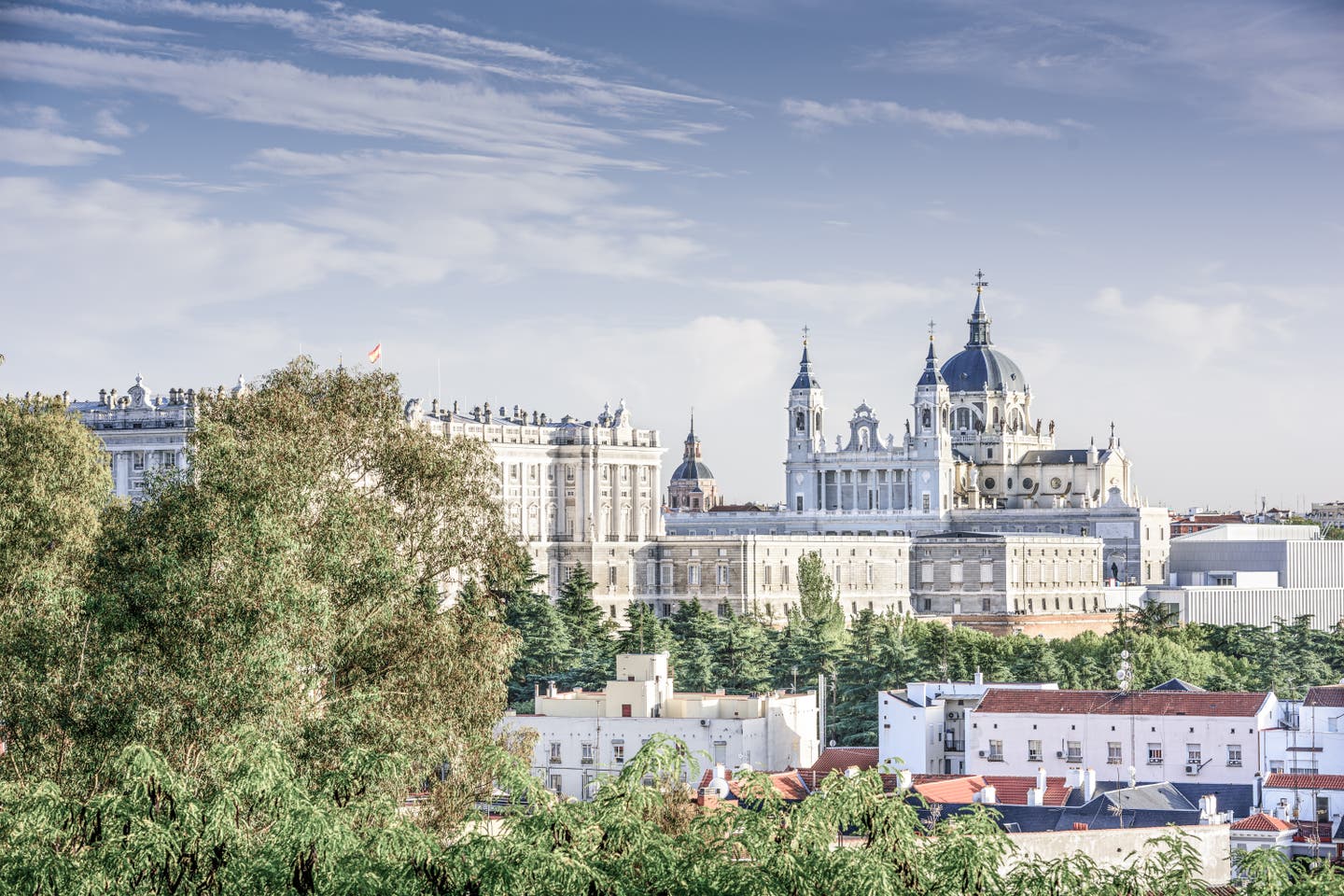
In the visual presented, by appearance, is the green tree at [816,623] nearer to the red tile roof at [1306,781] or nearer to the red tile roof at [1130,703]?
the red tile roof at [1130,703]

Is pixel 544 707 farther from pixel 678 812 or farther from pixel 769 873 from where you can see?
pixel 769 873

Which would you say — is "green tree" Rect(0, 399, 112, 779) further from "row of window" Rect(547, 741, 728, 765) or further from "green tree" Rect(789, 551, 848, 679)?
"green tree" Rect(789, 551, 848, 679)

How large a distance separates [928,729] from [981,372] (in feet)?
339

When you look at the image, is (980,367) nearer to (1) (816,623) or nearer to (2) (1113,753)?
(1) (816,623)

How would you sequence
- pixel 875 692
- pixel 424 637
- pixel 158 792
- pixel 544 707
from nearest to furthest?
1. pixel 158 792
2. pixel 424 637
3. pixel 544 707
4. pixel 875 692

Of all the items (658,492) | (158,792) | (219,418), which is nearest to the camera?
(158,792)

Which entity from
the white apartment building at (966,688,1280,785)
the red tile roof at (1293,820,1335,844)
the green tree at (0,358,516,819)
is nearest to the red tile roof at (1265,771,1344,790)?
the red tile roof at (1293,820,1335,844)

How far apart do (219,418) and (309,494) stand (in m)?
4.11

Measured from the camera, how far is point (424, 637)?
117 feet

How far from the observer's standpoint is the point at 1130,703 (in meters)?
67.7

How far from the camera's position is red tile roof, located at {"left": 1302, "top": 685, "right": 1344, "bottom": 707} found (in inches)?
2618

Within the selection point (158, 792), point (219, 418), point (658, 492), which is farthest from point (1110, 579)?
point (158, 792)

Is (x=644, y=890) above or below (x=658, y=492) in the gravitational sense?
below

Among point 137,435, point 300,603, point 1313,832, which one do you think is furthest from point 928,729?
point 137,435
